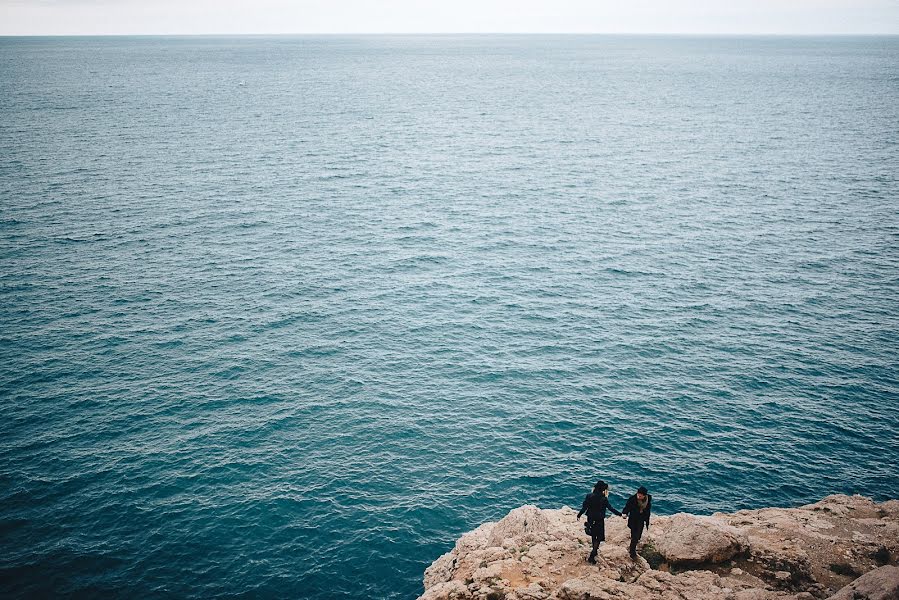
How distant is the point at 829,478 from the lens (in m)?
42.7

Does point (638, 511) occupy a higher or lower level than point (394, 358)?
higher

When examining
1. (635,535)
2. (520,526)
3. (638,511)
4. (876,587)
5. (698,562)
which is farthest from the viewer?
(520,526)

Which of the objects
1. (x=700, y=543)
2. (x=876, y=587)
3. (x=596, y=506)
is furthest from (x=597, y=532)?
(x=876, y=587)

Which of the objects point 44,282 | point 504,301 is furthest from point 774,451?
point 44,282

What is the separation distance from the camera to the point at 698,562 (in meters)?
25.8

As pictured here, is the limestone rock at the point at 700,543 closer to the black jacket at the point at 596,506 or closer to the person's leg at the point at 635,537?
the person's leg at the point at 635,537

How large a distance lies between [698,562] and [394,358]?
1441 inches

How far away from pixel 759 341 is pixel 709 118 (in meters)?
130

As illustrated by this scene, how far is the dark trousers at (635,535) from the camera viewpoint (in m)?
25.3

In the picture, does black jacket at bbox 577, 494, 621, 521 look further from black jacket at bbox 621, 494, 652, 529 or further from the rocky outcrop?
the rocky outcrop

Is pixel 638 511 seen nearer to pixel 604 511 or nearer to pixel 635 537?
pixel 635 537

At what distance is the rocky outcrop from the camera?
2378cm

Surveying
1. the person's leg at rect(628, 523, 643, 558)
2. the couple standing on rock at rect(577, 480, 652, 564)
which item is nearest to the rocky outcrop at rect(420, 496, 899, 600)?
the person's leg at rect(628, 523, 643, 558)

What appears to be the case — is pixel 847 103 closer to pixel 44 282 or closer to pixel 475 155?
pixel 475 155
